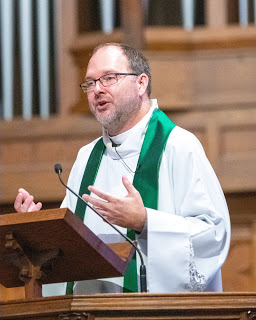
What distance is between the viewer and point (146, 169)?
459 cm

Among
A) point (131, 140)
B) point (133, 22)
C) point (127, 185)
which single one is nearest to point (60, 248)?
point (127, 185)

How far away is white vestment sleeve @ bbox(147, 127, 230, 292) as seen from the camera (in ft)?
13.2

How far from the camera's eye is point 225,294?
354 centimetres

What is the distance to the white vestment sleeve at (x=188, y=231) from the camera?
4035 mm

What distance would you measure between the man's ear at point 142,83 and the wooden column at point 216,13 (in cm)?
343

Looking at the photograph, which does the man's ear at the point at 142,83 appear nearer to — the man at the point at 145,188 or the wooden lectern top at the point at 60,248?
the man at the point at 145,188

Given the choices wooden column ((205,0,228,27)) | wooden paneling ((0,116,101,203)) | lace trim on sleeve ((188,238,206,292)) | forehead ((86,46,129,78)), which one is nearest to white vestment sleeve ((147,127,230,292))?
lace trim on sleeve ((188,238,206,292))

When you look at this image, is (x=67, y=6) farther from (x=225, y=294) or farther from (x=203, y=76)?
(x=225, y=294)

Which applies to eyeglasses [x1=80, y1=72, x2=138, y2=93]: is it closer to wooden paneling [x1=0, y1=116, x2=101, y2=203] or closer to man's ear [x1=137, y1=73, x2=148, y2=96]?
man's ear [x1=137, y1=73, x2=148, y2=96]

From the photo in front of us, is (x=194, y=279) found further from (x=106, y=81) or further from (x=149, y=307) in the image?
(x=106, y=81)

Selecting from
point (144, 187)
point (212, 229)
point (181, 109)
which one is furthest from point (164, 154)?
point (181, 109)

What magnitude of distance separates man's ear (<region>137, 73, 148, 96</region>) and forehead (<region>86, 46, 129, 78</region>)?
0.31ft

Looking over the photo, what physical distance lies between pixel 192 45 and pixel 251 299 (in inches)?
180

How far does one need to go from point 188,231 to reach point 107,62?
995 millimetres
